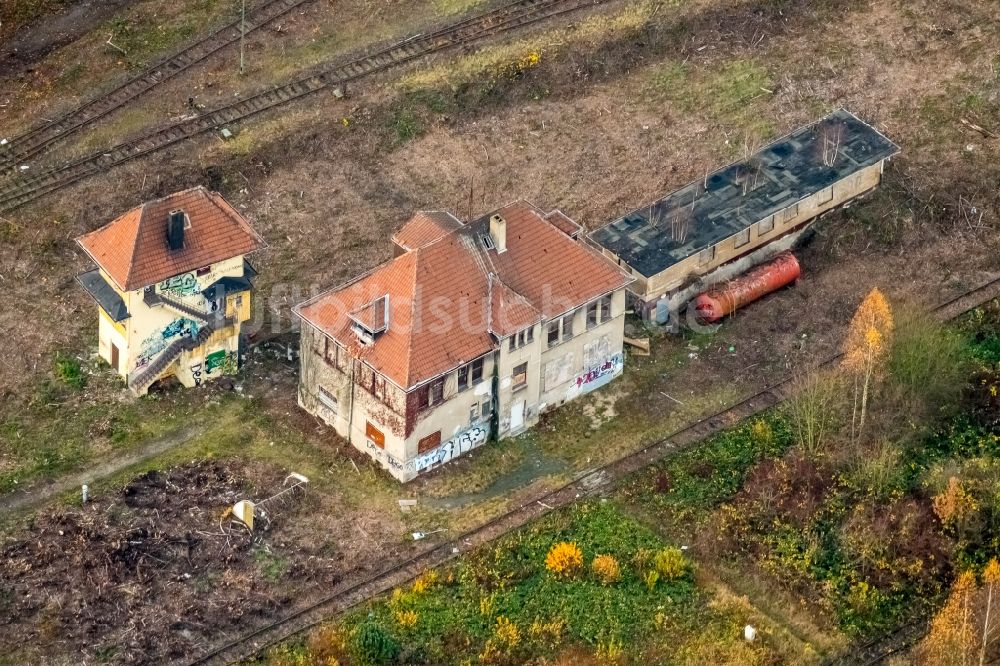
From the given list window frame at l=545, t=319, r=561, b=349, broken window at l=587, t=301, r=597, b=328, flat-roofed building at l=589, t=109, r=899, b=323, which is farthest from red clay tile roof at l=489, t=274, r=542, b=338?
flat-roofed building at l=589, t=109, r=899, b=323

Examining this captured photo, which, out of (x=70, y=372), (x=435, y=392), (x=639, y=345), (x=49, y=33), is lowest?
(x=639, y=345)

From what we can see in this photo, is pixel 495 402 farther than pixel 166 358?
No

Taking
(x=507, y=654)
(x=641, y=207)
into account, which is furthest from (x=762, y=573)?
(x=641, y=207)

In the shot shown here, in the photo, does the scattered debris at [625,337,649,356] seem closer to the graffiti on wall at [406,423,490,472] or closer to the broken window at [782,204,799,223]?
the graffiti on wall at [406,423,490,472]

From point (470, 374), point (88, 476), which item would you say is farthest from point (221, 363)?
point (470, 374)

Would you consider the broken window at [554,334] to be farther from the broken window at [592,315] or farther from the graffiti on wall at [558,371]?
the broken window at [592,315]

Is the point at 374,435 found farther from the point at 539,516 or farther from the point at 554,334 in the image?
the point at 554,334

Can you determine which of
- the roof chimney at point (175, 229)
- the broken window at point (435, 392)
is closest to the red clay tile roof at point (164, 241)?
the roof chimney at point (175, 229)

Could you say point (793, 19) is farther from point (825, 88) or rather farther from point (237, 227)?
point (237, 227)
